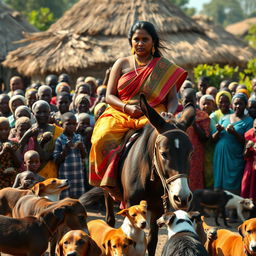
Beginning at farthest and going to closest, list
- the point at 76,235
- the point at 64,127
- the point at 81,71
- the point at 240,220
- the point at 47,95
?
the point at 81,71, the point at 47,95, the point at 240,220, the point at 64,127, the point at 76,235

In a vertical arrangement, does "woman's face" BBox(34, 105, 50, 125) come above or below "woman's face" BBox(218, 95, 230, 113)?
above

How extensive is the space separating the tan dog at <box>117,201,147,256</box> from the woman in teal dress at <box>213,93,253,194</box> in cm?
410

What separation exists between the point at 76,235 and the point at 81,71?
1434cm

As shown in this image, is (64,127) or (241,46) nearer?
(64,127)

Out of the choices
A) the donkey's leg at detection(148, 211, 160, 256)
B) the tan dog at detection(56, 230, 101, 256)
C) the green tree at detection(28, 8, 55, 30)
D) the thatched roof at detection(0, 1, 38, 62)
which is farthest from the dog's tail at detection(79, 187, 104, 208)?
the green tree at detection(28, 8, 55, 30)

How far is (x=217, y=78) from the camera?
17125 mm

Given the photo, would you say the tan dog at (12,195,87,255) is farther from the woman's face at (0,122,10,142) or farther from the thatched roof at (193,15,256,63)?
the thatched roof at (193,15,256,63)

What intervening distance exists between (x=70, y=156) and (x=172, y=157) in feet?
14.3

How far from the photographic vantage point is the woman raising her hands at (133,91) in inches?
282

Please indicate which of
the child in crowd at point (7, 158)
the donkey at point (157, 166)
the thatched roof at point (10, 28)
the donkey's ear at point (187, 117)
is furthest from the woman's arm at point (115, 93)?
the thatched roof at point (10, 28)

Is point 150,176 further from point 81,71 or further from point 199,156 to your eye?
point 81,71

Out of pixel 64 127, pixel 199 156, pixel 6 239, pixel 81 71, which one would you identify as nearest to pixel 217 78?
pixel 81 71

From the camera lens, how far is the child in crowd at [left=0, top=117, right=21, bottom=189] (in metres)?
9.52

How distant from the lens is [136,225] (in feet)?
22.1
